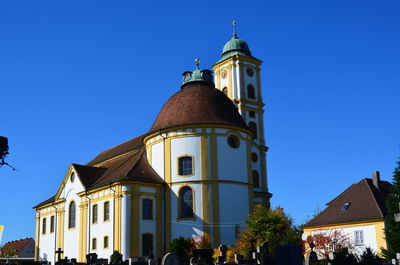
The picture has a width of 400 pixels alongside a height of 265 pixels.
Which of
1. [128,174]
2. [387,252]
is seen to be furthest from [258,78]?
[387,252]

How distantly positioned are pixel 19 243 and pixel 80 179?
5382cm

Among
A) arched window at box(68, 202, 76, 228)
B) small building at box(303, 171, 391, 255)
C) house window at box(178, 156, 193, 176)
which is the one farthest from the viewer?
arched window at box(68, 202, 76, 228)

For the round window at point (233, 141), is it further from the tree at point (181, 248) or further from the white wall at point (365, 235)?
the white wall at point (365, 235)

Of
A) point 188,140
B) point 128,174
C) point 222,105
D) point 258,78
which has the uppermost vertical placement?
point 258,78

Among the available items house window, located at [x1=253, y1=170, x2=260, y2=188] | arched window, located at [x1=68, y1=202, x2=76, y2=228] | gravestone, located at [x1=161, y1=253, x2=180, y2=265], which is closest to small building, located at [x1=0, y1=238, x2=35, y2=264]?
arched window, located at [x1=68, y1=202, x2=76, y2=228]

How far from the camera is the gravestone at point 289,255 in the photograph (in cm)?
2014

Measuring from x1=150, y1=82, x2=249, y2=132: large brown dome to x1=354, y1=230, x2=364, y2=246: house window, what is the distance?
12057mm

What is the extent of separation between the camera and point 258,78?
52938 millimetres

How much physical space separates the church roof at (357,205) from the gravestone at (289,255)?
670 inches

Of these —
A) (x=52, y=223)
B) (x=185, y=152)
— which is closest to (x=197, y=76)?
(x=185, y=152)

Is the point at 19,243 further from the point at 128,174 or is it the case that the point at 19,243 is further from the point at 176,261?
the point at 176,261

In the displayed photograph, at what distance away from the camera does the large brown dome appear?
1577 inches

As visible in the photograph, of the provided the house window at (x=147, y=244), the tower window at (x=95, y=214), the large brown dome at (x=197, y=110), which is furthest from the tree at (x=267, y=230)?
the tower window at (x=95, y=214)

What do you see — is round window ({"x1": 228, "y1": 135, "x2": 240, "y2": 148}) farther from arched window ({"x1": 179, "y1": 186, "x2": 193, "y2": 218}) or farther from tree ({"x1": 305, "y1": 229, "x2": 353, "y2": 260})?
tree ({"x1": 305, "y1": 229, "x2": 353, "y2": 260})
